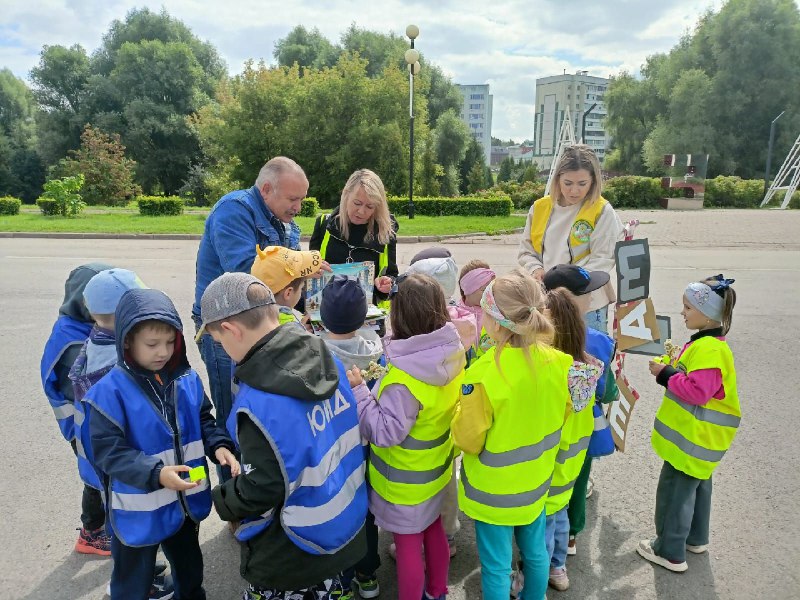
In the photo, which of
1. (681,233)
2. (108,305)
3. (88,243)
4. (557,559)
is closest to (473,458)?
(557,559)

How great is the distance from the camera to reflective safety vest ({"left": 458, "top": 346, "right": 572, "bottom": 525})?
2.18 metres

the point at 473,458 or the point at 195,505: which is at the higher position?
the point at 473,458

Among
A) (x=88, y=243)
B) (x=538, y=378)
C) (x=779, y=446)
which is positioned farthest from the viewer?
(x=88, y=243)

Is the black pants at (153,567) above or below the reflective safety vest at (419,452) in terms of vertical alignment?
below

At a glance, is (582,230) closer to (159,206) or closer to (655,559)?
(655,559)

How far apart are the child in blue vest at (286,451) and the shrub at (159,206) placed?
21759 mm

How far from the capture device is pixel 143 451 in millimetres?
2174

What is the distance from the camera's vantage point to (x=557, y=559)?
108 inches

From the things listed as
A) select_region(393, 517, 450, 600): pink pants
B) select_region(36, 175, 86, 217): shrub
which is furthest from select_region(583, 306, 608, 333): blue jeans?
select_region(36, 175, 86, 217): shrub

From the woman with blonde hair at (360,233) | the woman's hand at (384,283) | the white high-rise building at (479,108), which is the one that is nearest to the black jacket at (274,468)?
the woman's hand at (384,283)

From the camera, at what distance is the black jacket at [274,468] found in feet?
5.96

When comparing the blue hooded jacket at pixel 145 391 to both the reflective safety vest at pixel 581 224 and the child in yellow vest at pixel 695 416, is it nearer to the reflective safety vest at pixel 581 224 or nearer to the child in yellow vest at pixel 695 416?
the child in yellow vest at pixel 695 416

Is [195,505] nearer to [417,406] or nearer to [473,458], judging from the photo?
[417,406]

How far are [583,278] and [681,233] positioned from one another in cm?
1728
